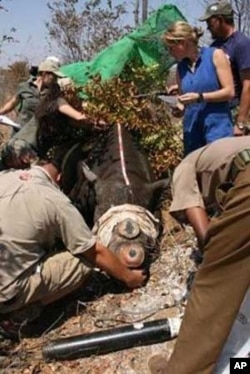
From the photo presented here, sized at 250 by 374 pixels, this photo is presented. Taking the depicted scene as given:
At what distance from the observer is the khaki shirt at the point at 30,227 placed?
5121 mm

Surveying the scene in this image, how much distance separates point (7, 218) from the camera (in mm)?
5172

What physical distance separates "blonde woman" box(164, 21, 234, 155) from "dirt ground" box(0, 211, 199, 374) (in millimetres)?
1032

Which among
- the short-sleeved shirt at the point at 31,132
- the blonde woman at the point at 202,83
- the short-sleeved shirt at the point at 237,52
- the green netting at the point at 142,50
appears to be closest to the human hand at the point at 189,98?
the blonde woman at the point at 202,83

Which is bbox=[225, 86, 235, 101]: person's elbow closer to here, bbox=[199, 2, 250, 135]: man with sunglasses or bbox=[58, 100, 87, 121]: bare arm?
bbox=[199, 2, 250, 135]: man with sunglasses

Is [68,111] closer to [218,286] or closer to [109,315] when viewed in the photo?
[109,315]

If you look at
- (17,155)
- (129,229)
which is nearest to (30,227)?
(129,229)

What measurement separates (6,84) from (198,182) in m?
13.2

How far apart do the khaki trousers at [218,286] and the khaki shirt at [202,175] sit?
2.12 feet

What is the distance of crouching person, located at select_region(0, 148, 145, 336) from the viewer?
5.14 meters

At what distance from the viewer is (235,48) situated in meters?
6.12

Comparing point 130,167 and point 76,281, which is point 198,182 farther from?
point 130,167

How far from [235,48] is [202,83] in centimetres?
52

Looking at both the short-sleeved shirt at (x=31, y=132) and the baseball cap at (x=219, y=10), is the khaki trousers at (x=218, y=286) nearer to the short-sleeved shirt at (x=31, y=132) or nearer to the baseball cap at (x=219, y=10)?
the baseball cap at (x=219, y=10)

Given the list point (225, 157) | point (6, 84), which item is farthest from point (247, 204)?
point (6, 84)
